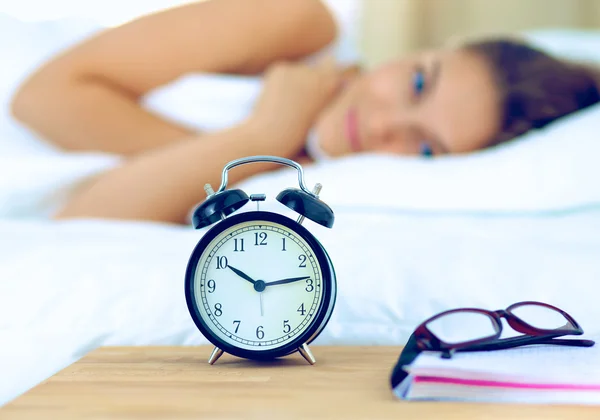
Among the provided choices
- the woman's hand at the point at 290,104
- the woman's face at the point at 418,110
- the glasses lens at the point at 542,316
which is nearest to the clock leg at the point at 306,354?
the glasses lens at the point at 542,316

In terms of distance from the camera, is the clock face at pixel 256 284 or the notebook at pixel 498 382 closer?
the notebook at pixel 498 382

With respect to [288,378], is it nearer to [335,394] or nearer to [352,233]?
[335,394]

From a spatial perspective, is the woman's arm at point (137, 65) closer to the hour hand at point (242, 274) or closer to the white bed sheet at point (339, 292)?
the white bed sheet at point (339, 292)

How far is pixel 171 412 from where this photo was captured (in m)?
0.50

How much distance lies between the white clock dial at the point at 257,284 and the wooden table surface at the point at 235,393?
0.13 ft

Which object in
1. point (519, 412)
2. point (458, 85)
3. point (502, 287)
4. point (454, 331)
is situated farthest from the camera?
point (458, 85)

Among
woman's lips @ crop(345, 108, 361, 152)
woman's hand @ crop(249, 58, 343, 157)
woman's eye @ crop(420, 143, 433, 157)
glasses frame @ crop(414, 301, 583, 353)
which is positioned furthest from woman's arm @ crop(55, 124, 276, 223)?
glasses frame @ crop(414, 301, 583, 353)

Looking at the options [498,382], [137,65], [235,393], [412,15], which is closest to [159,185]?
[137,65]

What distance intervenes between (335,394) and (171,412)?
137mm

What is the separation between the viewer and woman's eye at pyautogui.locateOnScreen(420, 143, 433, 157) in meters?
1.60

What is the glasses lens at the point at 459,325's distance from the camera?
55cm

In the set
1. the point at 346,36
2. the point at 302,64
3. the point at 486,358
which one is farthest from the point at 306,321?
the point at 346,36

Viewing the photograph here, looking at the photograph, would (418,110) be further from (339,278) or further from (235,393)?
(235,393)

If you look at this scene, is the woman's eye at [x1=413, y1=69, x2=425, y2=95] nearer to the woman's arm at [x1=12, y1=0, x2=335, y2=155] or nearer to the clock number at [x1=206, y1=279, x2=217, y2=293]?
the woman's arm at [x1=12, y1=0, x2=335, y2=155]
